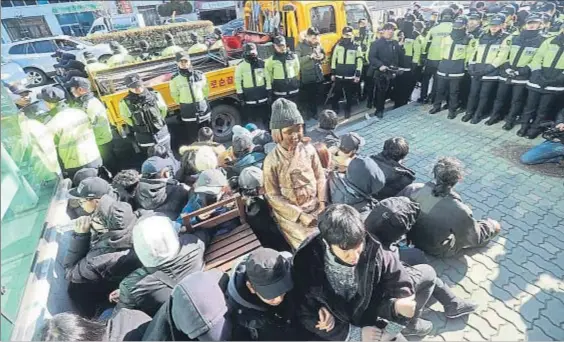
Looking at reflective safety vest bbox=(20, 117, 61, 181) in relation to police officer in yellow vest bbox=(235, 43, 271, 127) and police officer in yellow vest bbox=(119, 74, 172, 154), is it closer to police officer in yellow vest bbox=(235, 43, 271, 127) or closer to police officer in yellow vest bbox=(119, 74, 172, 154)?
police officer in yellow vest bbox=(119, 74, 172, 154)

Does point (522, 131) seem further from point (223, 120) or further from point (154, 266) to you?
point (154, 266)

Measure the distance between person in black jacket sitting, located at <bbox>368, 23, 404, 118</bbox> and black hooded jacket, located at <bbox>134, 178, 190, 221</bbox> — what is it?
4727 millimetres

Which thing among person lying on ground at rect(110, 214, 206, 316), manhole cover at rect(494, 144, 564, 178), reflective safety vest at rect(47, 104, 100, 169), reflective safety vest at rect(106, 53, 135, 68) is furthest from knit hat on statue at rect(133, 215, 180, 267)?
reflective safety vest at rect(106, 53, 135, 68)

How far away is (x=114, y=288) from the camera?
260 centimetres

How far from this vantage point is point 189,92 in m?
5.09

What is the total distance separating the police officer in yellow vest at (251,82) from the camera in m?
5.51

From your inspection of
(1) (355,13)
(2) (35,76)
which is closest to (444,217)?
(1) (355,13)

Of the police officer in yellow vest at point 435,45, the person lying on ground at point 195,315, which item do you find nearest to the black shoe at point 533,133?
the police officer in yellow vest at point 435,45

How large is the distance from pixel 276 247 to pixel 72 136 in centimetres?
287

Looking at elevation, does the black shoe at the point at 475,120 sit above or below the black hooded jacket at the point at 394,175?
below

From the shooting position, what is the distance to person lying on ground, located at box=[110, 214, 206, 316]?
1.95 m

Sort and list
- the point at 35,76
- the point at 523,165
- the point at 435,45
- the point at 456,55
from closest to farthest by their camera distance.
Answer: the point at 523,165 → the point at 456,55 → the point at 435,45 → the point at 35,76

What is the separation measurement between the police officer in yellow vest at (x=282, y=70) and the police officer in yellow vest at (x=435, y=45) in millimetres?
2702

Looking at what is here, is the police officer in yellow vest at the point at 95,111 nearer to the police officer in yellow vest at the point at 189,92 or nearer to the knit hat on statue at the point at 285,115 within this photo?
the police officer in yellow vest at the point at 189,92
